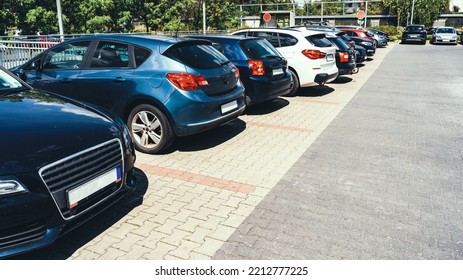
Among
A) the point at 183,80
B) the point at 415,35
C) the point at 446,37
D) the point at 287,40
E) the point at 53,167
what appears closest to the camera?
the point at 53,167

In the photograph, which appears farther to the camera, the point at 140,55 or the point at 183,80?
the point at 140,55

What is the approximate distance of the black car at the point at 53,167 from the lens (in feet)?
8.87

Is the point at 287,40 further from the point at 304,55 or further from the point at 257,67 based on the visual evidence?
the point at 257,67

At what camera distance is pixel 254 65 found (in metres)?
7.44

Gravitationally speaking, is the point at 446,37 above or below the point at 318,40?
above

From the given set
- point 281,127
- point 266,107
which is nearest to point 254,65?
point 281,127

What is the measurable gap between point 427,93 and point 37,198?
36.8 feet

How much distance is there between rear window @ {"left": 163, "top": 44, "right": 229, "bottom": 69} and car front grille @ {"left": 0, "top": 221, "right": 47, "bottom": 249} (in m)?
3.19

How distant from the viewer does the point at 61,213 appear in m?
2.95

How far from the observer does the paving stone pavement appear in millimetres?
3396

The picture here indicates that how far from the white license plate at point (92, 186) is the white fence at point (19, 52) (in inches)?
421

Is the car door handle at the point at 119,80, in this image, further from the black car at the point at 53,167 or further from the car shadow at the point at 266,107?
the car shadow at the point at 266,107

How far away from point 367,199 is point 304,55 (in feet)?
20.3
